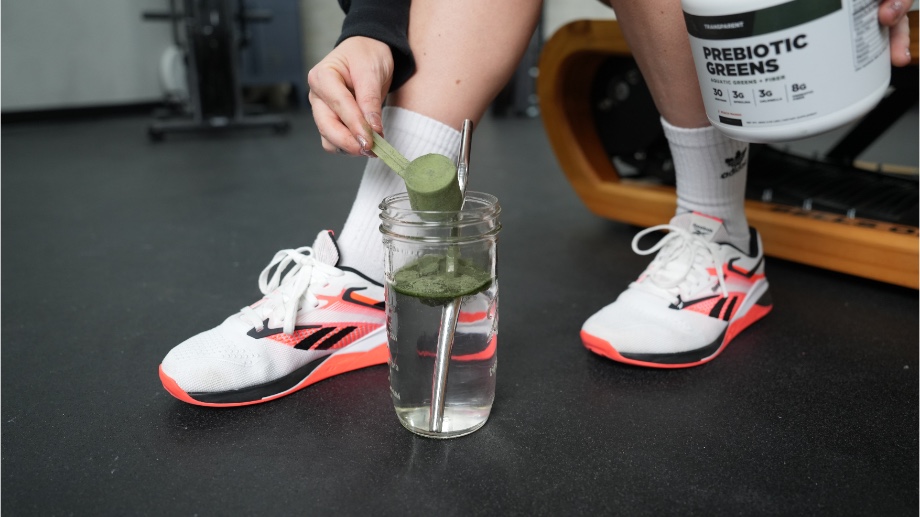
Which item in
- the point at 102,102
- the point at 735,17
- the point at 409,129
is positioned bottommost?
the point at 102,102

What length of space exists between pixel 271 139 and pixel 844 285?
241cm

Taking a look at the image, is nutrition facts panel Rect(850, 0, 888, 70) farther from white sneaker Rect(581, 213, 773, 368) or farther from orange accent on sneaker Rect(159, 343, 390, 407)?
orange accent on sneaker Rect(159, 343, 390, 407)

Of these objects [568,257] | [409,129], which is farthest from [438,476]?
[568,257]

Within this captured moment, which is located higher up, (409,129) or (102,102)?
(409,129)

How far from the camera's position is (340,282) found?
728 millimetres

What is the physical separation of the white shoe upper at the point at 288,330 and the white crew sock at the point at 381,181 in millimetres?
17

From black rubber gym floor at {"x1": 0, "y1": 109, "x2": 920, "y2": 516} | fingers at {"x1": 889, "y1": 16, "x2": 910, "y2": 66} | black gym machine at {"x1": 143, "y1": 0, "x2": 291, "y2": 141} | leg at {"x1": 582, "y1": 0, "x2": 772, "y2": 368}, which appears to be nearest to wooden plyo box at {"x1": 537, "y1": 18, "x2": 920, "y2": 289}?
black rubber gym floor at {"x1": 0, "y1": 109, "x2": 920, "y2": 516}

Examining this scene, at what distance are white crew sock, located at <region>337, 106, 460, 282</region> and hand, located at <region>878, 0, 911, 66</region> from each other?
1.28 ft

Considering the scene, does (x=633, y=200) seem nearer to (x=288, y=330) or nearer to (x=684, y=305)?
(x=684, y=305)

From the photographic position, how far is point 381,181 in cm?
73

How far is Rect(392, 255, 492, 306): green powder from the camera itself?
55cm

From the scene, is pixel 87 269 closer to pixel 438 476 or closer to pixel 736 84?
pixel 438 476

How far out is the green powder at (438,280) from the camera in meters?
0.55

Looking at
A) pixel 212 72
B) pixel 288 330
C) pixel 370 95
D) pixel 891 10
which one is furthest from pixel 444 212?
pixel 212 72
